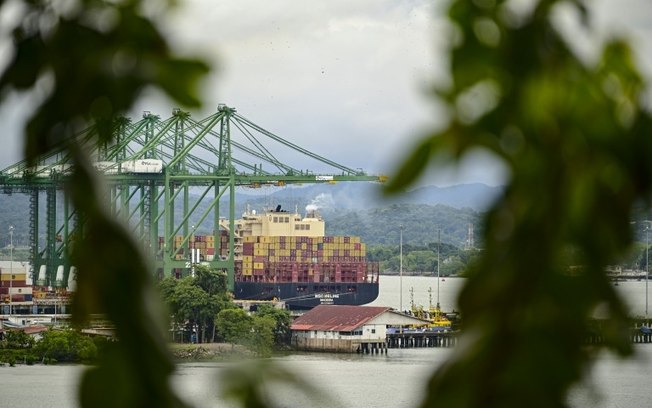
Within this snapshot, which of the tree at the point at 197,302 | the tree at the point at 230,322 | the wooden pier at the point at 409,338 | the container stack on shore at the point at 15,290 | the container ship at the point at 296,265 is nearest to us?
the tree at the point at 230,322

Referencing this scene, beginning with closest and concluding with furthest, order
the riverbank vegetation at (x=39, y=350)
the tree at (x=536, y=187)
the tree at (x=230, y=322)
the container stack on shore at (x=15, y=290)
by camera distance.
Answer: the tree at (x=536, y=187)
the riverbank vegetation at (x=39, y=350)
the tree at (x=230, y=322)
the container stack on shore at (x=15, y=290)

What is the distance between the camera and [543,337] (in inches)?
11.1

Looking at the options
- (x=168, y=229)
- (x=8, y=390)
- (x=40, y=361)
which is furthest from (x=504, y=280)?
(x=168, y=229)

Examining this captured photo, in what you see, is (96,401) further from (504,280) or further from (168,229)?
(168,229)

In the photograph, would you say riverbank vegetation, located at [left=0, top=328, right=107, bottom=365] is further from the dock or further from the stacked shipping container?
the stacked shipping container

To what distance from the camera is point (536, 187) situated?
28 cm

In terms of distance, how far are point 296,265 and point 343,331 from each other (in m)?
10.1

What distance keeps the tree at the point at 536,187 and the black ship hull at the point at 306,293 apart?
36.4m

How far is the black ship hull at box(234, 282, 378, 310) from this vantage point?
37.2m

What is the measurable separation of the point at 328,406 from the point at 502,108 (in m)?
0.08

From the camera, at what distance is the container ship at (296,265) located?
124 ft

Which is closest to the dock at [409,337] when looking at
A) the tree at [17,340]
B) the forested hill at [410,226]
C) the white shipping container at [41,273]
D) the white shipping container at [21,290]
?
the forested hill at [410,226]

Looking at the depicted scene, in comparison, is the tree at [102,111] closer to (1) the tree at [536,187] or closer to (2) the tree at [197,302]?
(1) the tree at [536,187]

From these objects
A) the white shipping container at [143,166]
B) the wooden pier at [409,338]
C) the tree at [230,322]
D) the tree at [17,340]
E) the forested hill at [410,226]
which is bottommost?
the wooden pier at [409,338]
